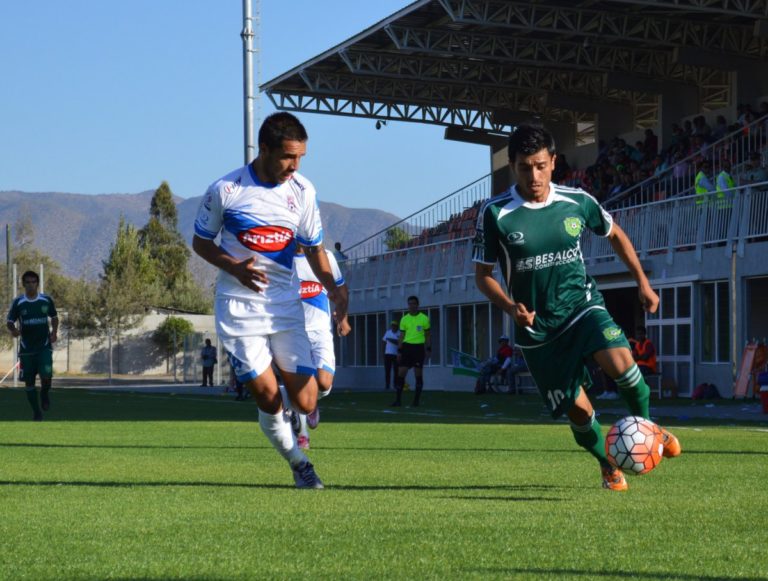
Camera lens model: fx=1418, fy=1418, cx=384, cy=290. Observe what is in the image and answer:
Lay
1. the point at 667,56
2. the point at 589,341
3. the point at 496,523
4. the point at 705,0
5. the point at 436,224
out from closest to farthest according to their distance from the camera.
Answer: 1. the point at 496,523
2. the point at 589,341
3. the point at 705,0
4. the point at 667,56
5. the point at 436,224

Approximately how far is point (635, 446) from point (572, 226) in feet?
4.63

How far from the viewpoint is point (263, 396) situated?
9172 mm

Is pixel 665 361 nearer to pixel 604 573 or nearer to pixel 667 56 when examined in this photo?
pixel 667 56

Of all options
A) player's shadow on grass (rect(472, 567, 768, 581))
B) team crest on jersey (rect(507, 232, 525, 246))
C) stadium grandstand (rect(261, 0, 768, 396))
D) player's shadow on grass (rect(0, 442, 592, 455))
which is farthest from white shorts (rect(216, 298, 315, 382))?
stadium grandstand (rect(261, 0, 768, 396))

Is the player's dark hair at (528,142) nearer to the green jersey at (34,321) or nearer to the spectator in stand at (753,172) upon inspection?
the green jersey at (34,321)

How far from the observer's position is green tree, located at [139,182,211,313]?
4761 inches

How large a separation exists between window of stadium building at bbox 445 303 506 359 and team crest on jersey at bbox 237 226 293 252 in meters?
31.7

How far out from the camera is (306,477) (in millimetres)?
9172

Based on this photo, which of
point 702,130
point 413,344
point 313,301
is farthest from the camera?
point 702,130

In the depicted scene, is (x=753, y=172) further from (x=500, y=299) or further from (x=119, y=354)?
(x=119, y=354)

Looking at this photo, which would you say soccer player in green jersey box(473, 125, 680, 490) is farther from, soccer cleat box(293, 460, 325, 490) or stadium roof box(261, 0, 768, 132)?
stadium roof box(261, 0, 768, 132)

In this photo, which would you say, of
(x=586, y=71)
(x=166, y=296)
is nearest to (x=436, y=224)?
(x=586, y=71)

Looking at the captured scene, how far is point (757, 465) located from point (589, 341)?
335cm

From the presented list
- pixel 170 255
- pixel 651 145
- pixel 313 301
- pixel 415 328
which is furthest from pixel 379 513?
pixel 170 255
